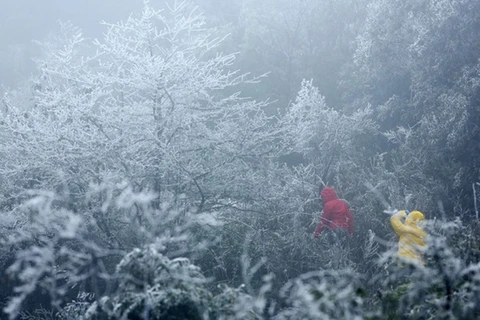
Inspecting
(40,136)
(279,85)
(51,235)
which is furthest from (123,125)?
(279,85)

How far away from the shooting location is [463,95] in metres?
12.3

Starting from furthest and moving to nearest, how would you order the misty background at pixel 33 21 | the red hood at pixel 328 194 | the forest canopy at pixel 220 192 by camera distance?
the misty background at pixel 33 21 → the red hood at pixel 328 194 → the forest canopy at pixel 220 192

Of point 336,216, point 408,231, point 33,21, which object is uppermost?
point 33,21

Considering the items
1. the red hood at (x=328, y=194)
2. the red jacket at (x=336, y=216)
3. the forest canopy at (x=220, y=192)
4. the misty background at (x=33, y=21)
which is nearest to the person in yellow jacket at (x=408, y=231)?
the forest canopy at (x=220, y=192)

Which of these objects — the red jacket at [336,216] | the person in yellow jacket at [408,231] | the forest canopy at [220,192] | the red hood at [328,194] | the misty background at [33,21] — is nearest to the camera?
the forest canopy at [220,192]

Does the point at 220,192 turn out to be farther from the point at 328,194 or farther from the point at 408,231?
the point at 408,231

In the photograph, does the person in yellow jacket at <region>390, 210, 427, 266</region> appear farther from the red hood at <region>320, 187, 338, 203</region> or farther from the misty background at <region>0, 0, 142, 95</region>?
the misty background at <region>0, 0, 142, 95</region>

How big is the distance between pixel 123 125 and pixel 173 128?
719mm

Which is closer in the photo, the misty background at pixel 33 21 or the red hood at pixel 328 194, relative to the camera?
the red hood at pixel 328 194

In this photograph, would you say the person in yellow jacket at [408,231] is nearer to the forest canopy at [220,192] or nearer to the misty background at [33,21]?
the forest canopy at [220,192]

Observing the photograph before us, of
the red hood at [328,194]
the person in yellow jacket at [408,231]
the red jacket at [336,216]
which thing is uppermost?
the red hood at [328,194]

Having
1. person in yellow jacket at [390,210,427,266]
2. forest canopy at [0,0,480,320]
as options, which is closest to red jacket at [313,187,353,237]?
forest canopy at [0,0,480,320]

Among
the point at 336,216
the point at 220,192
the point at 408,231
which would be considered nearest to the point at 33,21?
the point at 220,192

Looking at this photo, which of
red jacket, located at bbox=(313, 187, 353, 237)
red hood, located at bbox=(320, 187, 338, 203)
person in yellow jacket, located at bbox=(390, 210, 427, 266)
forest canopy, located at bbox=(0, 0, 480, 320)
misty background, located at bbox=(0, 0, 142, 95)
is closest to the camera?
forest canopy, located at bbox=(0, 0, 480, 320)
